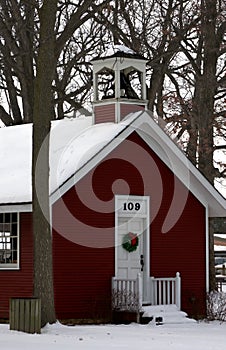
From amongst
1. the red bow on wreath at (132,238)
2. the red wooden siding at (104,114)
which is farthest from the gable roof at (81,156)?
the red bow on wreath at (132,238)

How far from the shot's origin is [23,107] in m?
41.4

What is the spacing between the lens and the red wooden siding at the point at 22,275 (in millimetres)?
24828

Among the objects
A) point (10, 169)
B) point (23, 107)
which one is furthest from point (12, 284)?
point (23, 107)

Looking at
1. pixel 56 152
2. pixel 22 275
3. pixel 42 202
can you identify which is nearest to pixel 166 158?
pixel 56 152

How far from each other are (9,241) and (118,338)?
5534mm

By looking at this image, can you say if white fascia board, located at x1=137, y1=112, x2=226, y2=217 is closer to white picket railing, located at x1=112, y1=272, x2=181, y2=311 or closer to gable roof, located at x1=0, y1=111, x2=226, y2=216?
gable roof, located at x1=0, y1=111, x2=226, y2=216

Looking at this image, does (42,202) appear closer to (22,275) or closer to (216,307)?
(22,275)

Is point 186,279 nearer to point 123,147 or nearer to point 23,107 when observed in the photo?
point 123,147

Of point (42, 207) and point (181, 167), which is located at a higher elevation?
point (181, 167)

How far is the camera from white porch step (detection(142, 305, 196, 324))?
82.4ft

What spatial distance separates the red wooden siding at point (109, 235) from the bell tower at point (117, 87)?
1.12 meters

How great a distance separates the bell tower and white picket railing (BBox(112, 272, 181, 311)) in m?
4.46

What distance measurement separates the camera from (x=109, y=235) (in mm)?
25703

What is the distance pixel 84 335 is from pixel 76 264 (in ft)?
12.6
